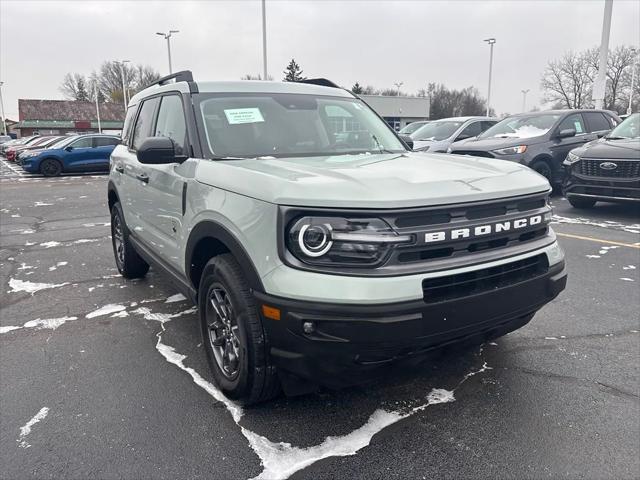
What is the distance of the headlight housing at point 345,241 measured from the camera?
2230mm

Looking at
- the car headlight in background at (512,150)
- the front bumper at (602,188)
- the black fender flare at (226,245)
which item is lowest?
the front bumper at (602,188)

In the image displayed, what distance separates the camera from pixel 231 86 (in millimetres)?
3768

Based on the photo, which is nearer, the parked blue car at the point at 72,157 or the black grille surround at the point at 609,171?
the black grille surround at the point at 609,171

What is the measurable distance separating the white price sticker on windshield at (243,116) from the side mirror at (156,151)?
475 millimetres

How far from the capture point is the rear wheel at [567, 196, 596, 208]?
9049 millimetres

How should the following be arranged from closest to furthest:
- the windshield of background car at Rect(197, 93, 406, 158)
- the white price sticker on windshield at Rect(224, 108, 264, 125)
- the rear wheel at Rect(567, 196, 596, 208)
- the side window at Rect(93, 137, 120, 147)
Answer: the windshield of background car at Rect(197, 93, 406, 158)
the white price sticker on windshield at Rect(224, 108, 264, 125)
the rear wheel at Rect(567, 196, 596, 208)
the side window at Rect(93, 137, 120, 147)

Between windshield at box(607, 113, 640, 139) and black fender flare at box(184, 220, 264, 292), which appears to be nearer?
black fender flare at box(184, 220, 264, 292)

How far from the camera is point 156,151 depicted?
3109 mm

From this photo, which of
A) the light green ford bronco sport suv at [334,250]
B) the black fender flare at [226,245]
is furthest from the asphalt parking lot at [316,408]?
the black fender flare at [226,245]

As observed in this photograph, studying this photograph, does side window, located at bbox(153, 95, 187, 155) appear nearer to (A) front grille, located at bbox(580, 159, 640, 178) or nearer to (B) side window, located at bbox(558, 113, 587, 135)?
(A) front grille, located at bbox(580, 159, 640, 178)

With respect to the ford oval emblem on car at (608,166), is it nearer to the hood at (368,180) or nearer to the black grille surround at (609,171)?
the black grille surround at (609,171)

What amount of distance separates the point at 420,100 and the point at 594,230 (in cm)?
6146

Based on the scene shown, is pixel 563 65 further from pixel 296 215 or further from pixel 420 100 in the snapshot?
pixel 296 215

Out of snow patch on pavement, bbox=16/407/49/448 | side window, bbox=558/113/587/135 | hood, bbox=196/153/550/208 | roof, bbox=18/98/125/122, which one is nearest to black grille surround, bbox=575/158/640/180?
side window, bbox=558/113/587/135
